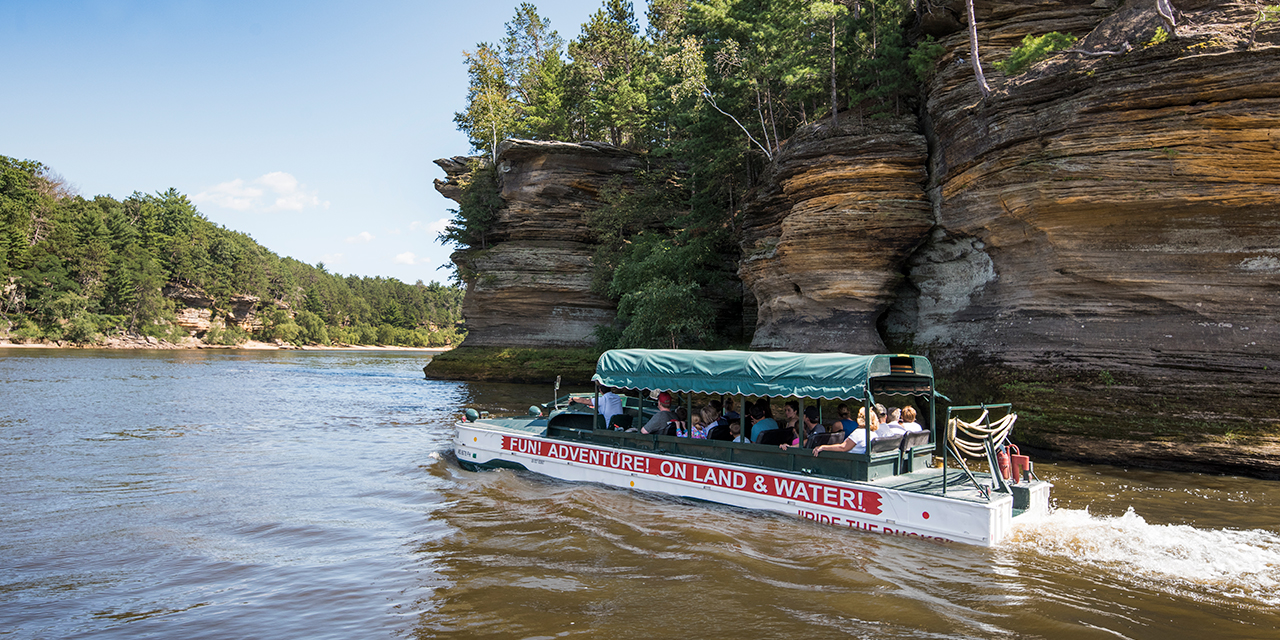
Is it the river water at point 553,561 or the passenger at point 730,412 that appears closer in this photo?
the river water at point 553,561

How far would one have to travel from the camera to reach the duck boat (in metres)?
8.39

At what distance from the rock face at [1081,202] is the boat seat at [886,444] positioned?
698 centimetres

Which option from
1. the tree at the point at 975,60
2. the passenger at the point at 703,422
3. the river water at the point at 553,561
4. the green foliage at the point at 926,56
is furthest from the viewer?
the green foliage at the point at 926,56

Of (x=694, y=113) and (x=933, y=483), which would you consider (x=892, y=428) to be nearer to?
(x=933, y=483)

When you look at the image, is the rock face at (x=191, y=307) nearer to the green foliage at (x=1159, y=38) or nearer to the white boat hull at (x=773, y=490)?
the white boat hull at (x=773, y=490)

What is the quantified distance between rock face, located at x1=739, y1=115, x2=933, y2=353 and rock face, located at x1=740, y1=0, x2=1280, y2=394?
0.06 meters

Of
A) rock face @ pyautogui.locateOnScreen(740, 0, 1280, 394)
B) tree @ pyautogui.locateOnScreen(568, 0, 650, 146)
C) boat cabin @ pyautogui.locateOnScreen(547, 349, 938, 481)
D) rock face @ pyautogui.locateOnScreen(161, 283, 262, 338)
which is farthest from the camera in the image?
rock face @ pyautogui.locateOnScreen(161, 283, 262, 338)

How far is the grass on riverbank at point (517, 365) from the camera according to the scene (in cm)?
3434

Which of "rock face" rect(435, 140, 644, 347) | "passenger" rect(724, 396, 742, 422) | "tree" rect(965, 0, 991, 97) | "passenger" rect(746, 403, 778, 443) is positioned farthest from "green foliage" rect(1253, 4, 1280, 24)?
"rock face" rect(435, 140, 644, 347)

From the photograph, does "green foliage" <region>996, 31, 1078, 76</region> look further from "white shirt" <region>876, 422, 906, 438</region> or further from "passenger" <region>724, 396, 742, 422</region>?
"passenger" <region>724, 396, 742, 422</region>

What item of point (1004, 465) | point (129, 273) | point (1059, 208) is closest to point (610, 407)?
point (1004, 465)

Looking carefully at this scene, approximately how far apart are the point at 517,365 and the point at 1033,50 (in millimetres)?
26694

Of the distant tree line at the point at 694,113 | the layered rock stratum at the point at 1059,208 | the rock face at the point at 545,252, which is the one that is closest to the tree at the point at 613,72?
the distant tree line at the point at 694,113

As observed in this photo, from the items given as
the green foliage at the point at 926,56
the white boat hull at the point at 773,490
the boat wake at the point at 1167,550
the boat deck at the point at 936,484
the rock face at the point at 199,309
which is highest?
the green foliage at the point at 926,56
